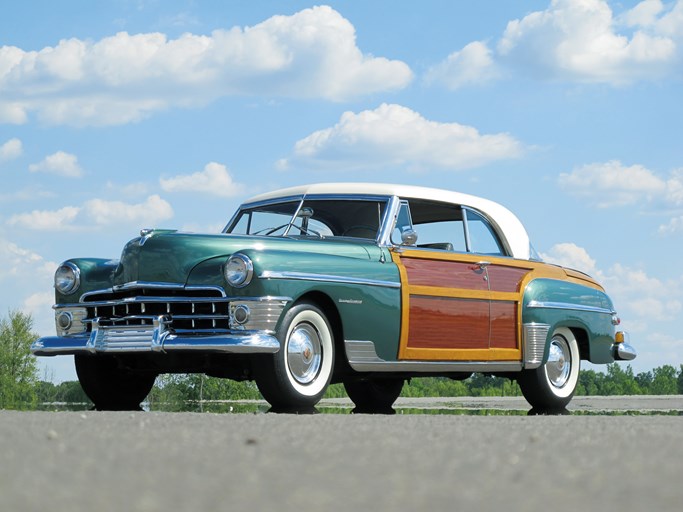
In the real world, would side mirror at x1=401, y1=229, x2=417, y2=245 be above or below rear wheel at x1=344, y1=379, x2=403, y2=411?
above

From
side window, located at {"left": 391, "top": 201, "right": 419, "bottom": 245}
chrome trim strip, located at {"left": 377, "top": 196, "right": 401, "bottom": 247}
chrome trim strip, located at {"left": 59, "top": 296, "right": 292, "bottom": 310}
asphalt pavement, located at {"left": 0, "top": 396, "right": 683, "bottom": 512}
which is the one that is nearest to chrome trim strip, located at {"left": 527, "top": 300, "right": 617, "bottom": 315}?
side window, located at {"left": 391, "top": 201, "right": 419, "bottom": 245}

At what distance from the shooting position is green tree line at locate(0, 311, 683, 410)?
2578 centimetres

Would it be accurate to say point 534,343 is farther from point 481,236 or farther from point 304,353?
point 304,353

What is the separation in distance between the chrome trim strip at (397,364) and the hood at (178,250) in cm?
76

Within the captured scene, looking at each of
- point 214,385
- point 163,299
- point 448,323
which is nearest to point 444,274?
point 448,323

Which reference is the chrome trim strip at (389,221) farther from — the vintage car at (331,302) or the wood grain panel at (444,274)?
the wood grain panel at (444,274)

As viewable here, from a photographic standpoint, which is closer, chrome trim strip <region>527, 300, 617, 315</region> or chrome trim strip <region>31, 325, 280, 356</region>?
chrome trim strip <region>31, 325, 280, 356</region>

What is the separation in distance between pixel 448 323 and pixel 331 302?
4.90 ft

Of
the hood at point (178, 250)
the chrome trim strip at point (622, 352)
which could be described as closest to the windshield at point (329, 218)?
the hood at point (178, 250)

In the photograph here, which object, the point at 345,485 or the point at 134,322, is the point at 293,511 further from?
the point at 134,322

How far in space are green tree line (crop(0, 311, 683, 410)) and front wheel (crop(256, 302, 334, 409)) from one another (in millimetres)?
3135

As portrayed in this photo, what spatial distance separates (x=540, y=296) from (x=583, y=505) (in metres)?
7.63

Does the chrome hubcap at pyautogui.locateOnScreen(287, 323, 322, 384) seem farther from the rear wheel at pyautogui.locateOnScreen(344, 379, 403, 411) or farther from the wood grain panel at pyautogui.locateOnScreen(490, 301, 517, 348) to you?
the rear wheel at pyautogui.locateOnScreen(344, 379, 403, 411)

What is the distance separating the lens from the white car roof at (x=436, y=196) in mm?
9767
